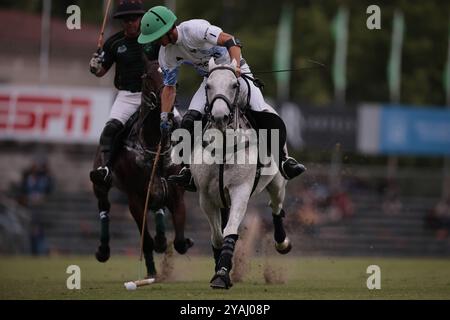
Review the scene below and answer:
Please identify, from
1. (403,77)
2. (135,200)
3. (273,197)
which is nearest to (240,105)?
(273,197)

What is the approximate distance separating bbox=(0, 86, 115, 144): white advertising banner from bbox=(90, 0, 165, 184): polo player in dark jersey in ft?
51.7

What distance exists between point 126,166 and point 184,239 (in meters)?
1.29

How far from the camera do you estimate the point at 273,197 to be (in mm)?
14789

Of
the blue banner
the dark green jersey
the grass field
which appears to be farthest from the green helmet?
the blue banner

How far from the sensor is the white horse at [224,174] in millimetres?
12273

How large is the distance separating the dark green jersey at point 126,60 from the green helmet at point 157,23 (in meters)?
2.35

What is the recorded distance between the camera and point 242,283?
49.5 feet

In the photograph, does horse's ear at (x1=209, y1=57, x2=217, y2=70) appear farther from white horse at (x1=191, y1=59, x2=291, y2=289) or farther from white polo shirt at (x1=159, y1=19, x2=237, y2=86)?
white polo shirt at (x1=159, y1=19, x2=237, y2=86)

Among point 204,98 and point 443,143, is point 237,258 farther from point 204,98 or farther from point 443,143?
point 443,143

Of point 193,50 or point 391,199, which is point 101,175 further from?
point 391,199

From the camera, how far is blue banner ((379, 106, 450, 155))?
34.7m

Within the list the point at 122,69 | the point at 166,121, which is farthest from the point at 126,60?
the point at 166,121

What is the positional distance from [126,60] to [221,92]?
381 cm
